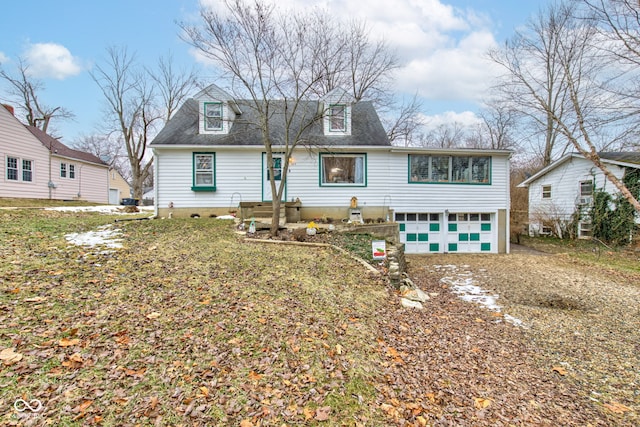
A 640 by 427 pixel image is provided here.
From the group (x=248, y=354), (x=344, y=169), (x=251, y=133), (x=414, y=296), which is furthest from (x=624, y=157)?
(x=248, y=354)

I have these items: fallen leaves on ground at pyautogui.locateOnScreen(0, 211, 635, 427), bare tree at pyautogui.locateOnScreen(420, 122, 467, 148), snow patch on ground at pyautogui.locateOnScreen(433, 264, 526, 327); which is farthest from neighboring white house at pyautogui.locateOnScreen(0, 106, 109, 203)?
bare tree at pyautogui.locateOnScreen(420, 122, 467, 148)

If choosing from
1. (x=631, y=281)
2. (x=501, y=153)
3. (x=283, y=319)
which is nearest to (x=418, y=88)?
(x=501, y=153)

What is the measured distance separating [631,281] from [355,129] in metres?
10.5

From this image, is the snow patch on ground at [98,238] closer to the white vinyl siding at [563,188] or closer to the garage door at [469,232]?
the garage door at [469,232]

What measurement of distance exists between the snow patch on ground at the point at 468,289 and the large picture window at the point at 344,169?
477 centimetres

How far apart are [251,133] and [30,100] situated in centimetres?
2662

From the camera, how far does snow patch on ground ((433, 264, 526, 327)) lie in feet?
20.7

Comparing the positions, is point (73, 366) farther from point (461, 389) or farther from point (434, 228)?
→ point (434, 228)

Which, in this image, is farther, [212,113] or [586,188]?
[586,188]

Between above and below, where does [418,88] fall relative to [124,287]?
above

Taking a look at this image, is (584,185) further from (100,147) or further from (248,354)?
(100,147)

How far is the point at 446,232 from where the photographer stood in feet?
44.9

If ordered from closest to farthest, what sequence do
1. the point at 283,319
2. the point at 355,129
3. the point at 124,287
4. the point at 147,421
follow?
the point at 147,421 < the point at 283,319 < the point at 124,287 < the point at 355,129

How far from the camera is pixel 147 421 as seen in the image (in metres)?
2.25
